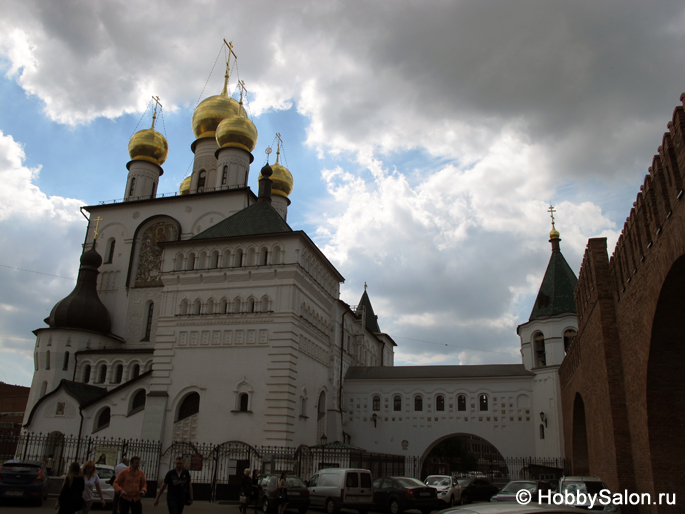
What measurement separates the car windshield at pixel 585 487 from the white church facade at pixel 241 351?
1484 cm

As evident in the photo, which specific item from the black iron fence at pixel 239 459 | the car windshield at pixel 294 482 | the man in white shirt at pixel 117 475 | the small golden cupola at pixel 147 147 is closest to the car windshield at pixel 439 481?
the black iron fence at pixel 239 459

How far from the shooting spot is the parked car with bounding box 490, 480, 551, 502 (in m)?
16.7

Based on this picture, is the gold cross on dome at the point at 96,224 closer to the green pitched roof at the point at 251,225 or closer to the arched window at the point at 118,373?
the arched window at the point at 118,373

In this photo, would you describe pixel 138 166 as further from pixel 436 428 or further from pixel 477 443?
pixel 477 443

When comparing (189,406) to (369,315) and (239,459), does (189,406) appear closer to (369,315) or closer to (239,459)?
(239,459)

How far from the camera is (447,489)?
1983 cm

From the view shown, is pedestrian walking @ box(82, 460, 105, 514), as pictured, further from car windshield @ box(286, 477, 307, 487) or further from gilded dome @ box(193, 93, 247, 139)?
gilded dome @ box(193, 93, 247, 139)

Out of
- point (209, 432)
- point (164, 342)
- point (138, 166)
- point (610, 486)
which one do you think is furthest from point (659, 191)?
A: point (138, 166)

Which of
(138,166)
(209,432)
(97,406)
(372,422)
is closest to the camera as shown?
(209,432)

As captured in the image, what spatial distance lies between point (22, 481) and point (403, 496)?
34.9ft

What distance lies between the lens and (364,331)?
4062cm

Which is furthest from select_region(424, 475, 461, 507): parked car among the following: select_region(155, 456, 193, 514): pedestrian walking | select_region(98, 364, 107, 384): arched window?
select_region(98, 364, 107, 384): arched window

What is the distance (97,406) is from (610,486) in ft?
84.4

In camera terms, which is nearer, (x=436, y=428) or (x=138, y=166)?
(x=436, y=428)
